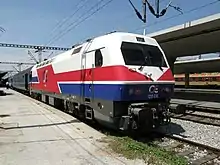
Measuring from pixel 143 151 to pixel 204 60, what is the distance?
42.8 m

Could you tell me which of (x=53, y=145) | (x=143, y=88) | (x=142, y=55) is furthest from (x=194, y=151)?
(x=53, y=145)

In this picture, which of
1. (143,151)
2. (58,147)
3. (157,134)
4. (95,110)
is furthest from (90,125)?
(143,151)

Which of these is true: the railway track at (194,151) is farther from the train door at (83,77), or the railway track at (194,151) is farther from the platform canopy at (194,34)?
the platform canopy at (194,34)

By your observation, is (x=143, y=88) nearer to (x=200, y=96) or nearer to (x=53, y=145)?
(x=53, y=145)

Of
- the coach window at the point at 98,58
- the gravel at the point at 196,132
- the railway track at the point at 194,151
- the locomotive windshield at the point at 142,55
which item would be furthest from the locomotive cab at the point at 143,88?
the gravel at the point at 196,132

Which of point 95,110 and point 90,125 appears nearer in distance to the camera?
point 95,110

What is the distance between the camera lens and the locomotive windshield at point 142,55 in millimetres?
8602

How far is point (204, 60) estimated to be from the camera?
154ft

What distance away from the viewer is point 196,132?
9.95 metres

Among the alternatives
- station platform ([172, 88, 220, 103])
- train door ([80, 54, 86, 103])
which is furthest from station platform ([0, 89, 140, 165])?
station platform ([172, 88, 220, 103])

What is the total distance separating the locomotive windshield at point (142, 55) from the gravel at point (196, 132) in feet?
7.93

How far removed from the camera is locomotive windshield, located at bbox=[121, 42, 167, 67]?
8.60 m

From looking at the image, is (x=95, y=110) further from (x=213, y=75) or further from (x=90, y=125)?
(x=213, y=75)

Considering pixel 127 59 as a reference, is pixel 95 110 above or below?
below
